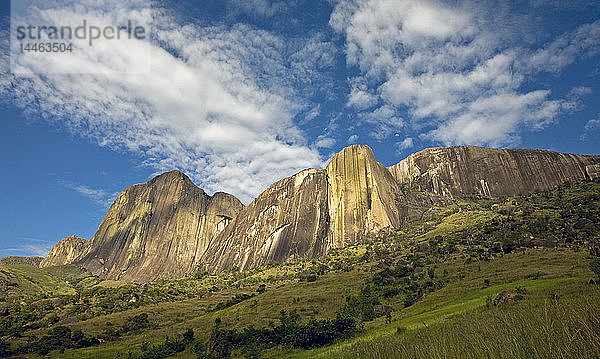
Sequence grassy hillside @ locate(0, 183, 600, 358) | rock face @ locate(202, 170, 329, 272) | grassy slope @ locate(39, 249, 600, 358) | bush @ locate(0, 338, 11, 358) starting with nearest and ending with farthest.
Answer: grassy hillside @ locate(0, 183, 600, 358)
grassy slope @ locate(39, 249, 600, 358)
bush @ locate(0, 338, 11, 358)
rock face @ locate(202, 170, 329, 272)

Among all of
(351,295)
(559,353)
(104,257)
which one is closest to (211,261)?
(104,257)

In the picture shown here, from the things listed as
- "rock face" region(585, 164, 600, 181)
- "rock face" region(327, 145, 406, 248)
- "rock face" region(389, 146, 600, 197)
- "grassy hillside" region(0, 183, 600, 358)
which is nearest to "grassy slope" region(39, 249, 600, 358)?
"grassy hillside" region(0, 183, 600, 358)

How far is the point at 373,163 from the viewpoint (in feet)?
508

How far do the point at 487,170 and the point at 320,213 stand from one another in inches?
2972

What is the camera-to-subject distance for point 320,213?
15262 cm

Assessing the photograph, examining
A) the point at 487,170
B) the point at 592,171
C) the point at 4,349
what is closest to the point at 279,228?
the point at 487,170

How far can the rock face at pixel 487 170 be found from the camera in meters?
131

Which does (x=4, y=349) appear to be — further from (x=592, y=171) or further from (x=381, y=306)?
(x=592, y=171)

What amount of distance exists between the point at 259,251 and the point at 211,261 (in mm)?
31268

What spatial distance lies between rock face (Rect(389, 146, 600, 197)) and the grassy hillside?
2717 centimetres

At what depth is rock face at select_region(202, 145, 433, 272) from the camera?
139750 millimetres

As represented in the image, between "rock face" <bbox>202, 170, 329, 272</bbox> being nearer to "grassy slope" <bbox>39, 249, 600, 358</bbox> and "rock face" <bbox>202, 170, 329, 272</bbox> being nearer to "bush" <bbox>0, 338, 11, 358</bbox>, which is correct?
"grassy slope" <bbox>39, 249, 600, 358</bbox>

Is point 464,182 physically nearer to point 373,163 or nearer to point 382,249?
point 373,163

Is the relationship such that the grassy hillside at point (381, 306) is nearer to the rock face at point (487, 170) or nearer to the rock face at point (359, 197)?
the rock face at point (487, 170)
